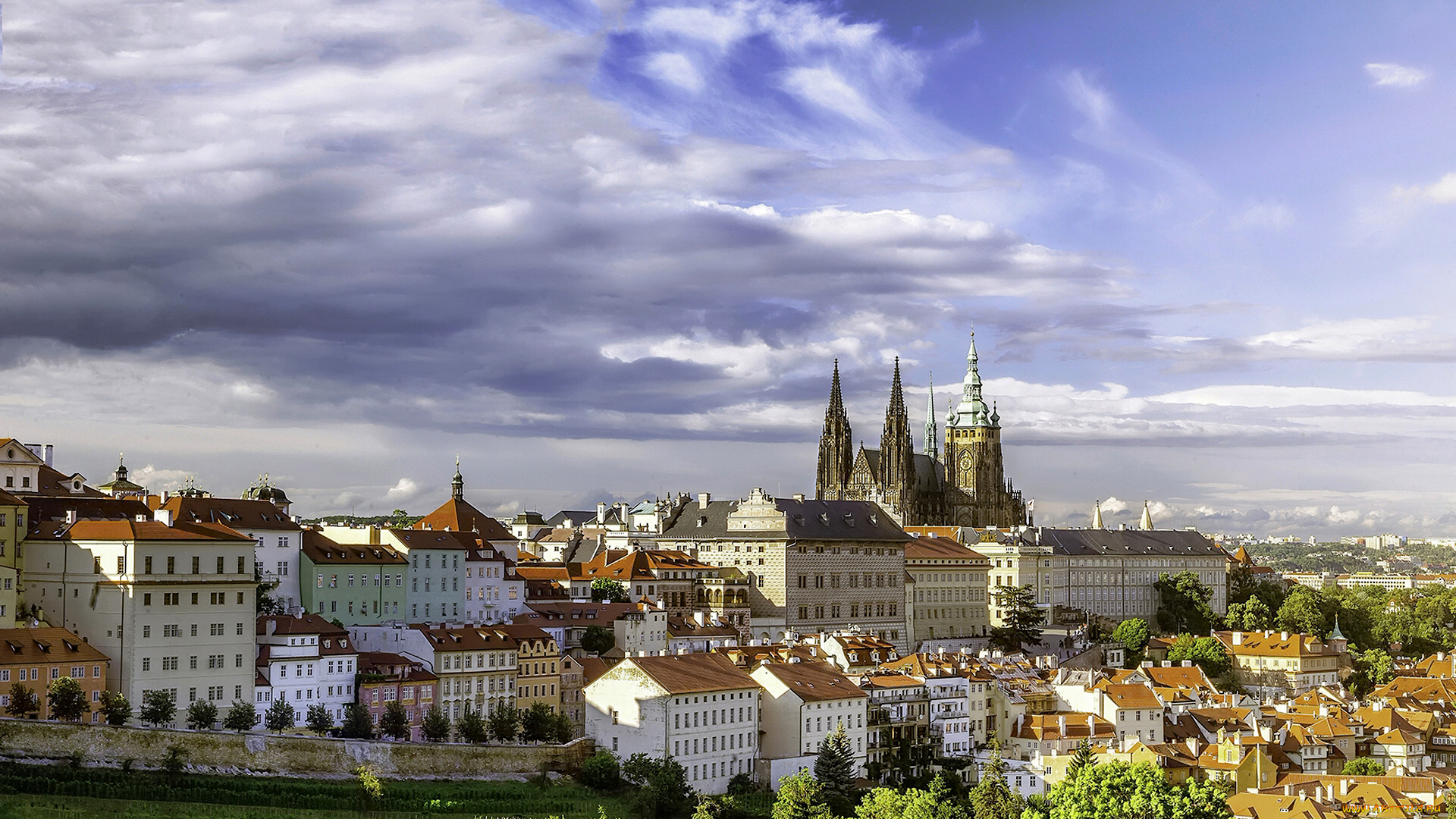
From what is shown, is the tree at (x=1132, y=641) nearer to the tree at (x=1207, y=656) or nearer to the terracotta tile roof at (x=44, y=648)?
the tree at (x=1207, y=656)

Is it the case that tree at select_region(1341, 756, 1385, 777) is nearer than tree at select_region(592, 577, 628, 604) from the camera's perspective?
Yes

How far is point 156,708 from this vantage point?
6059 centimetres

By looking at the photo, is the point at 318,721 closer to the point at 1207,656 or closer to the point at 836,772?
the point at 836,772

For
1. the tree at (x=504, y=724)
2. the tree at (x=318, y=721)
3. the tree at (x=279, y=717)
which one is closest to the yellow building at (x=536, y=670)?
the tree at (x=504, y=724)

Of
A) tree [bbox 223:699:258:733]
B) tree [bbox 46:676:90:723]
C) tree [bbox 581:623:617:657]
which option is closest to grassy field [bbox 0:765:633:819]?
tree [bbox 223:699:258:733]

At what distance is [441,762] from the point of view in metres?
64.5

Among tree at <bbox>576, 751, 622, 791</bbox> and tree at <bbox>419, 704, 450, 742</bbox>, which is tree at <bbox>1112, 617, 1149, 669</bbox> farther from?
tree at <bbox>419, 704, 450, 742</bbox>

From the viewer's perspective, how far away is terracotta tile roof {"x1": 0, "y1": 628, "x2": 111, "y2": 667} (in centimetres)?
5847

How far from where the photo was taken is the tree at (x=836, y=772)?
70.6 metres

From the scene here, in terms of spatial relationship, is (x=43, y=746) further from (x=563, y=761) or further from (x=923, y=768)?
(x=923, y=768)

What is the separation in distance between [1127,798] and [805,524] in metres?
50.5

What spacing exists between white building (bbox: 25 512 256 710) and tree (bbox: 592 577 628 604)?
3362 cm

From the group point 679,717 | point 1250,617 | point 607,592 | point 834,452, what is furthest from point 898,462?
point 679,717

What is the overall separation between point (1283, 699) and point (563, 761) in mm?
53619
